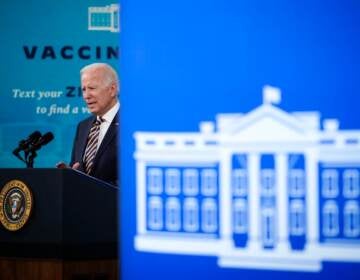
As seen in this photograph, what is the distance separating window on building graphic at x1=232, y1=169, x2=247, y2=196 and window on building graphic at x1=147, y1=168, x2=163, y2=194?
0.57ft

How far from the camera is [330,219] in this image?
1.63m

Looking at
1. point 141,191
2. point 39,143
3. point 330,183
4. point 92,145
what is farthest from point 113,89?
point 330,183

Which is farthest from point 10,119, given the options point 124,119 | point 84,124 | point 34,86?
point 124,119

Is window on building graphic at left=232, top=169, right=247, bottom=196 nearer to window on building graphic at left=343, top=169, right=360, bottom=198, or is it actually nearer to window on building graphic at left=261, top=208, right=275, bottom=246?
window on building graphic at left=261, top=208, right=275, bottom=246

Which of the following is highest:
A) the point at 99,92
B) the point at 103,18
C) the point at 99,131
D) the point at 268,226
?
the point at 103,18

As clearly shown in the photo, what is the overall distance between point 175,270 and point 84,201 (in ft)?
5.21

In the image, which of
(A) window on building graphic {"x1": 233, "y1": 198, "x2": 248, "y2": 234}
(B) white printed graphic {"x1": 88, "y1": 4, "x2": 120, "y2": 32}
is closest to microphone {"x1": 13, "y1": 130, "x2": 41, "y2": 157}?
(B) white printed graphic {"x1": 88, "y1": 4, "x2": 120, "y2": 32}

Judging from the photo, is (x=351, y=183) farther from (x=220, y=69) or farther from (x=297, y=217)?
(x=220, y=69)

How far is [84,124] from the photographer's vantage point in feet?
15.2

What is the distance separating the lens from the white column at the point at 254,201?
5.45 ft

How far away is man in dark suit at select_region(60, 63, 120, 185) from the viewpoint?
420 centimetres

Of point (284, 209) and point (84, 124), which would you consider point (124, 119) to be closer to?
point (284, 209)

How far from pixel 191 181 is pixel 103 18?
159 inches

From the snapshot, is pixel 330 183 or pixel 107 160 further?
pixel 107 160
